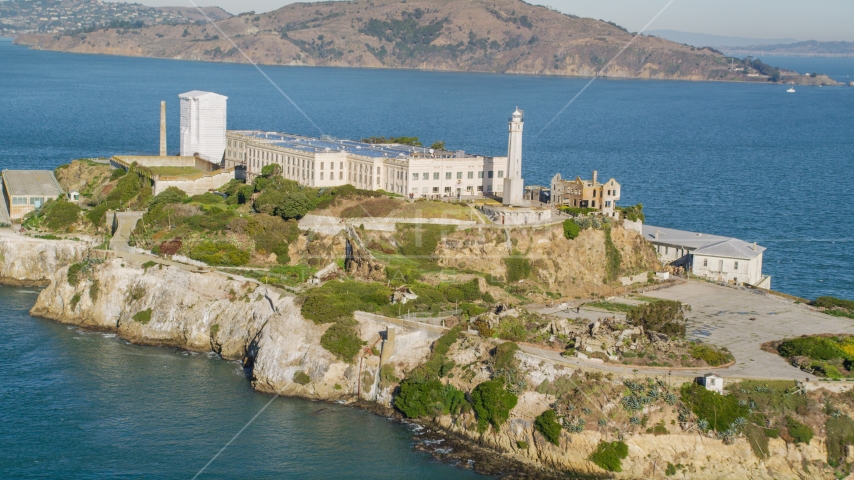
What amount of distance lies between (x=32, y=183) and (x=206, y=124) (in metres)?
16.2

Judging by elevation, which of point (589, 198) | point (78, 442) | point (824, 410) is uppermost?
point (589, 198)

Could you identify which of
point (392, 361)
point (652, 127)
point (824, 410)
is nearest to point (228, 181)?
point (392, 361)

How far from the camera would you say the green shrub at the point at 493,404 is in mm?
50094

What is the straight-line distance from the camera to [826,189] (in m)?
116

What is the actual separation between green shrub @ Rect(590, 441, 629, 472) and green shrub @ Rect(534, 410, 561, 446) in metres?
1.80

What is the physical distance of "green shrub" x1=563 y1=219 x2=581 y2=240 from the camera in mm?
72162

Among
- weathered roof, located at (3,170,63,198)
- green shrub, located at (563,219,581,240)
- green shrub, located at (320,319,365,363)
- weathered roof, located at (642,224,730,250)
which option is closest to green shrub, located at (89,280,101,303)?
green shrub, located at (320,319,365,363)

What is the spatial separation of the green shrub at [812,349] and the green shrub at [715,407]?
257 inches

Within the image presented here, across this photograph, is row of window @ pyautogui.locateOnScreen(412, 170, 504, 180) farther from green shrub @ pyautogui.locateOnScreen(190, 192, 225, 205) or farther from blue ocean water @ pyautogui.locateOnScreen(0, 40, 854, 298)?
blue ocean water @ pyautogui.locateOnScreen(0, 40, 854, 298)

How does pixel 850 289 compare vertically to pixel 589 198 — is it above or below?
below

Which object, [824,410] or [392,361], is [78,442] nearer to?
[392,361]

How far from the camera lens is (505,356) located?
52531mm

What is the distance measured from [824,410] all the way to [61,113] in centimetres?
15370

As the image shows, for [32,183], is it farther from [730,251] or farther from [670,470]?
[670,470]
